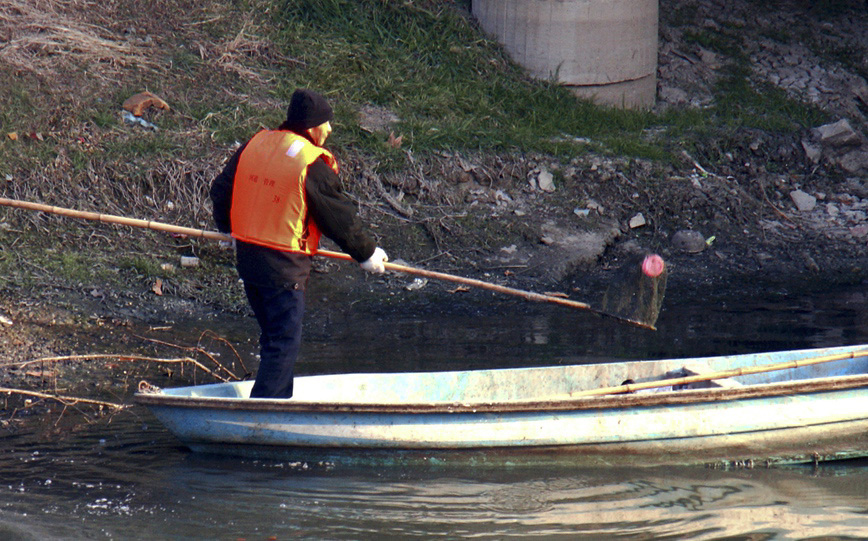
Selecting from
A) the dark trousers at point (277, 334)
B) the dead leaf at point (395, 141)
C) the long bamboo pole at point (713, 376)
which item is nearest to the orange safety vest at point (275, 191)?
the dark trousers at point (277, 334)

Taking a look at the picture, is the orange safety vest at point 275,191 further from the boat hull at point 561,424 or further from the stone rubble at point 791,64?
the stone rubble at point 791,64

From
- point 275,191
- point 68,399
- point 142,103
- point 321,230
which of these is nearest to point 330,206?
point 321,230

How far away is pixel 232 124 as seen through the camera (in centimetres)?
916

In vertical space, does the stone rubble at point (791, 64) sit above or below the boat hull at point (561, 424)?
above

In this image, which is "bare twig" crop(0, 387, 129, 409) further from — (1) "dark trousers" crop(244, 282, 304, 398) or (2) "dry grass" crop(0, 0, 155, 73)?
(2) "dry grass" crop(0, 0, 155, 73)

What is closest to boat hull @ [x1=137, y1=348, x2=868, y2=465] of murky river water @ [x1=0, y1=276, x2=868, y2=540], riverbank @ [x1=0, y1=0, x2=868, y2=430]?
murky river water @ [x1=0, y1=276, x2=868, y2=540]

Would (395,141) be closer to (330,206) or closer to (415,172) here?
(415,172)

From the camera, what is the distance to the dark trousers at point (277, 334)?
5156 mm

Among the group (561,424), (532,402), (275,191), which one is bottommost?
(561,424)

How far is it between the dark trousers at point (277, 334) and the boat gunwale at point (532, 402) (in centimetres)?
17

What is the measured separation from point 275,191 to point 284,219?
0.49 ft

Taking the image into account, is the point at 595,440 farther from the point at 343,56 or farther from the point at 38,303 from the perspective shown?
the point at 343,56

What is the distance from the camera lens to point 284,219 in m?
5.05

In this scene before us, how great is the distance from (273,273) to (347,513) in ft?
4.13
